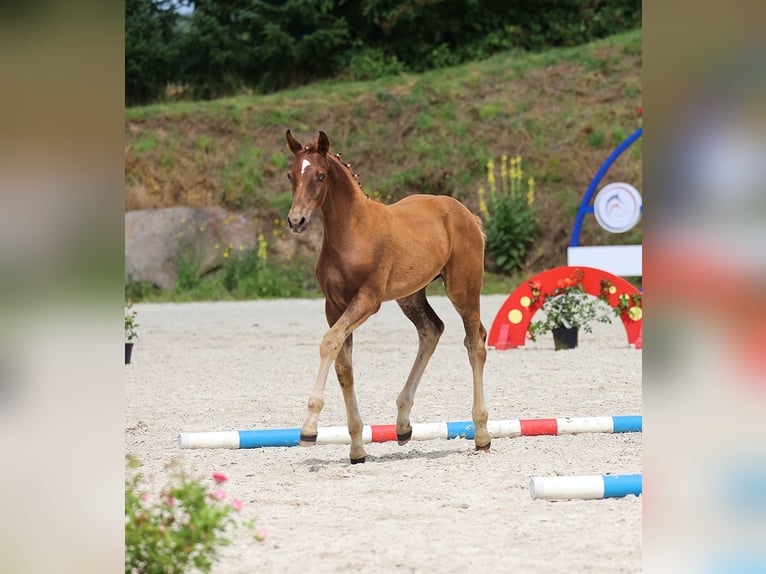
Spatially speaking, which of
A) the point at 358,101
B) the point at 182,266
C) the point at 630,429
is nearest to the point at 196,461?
the point at 630,429

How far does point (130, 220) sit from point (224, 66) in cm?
830

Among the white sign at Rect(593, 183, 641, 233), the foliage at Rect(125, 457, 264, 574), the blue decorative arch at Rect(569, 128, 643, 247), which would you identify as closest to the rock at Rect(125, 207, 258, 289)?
the blue decorative arch at Rect(569, 128, 643, 247)

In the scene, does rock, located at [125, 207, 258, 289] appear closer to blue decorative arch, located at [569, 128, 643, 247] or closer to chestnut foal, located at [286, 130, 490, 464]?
blue decorative arch, located at [569, 128, 643, 247]

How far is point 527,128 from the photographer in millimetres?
22297

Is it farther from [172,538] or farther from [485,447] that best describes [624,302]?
[172,538]

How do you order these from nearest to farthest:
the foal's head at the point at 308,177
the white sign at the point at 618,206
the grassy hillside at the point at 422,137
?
the foal's head at the point at 308,177 → the white sign at the point at 618,206 → the grassy hillside at the point at 422,137

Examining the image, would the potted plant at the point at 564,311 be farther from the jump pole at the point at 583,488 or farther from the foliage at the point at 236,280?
the foliage at the point at 236,280

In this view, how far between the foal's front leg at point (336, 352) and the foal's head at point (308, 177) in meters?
0.52

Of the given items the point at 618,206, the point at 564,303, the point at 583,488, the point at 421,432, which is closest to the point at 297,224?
the point at 421,432

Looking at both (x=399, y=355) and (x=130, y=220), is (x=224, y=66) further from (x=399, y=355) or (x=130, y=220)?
(x=399, y=355)

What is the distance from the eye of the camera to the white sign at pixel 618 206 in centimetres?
1339

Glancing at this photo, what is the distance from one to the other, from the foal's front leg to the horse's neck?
397mm

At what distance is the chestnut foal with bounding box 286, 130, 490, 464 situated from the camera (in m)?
5.52

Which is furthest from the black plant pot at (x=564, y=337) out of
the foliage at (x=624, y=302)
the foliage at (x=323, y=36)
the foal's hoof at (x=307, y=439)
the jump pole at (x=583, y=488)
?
the foliage at (x=323, y=36)
